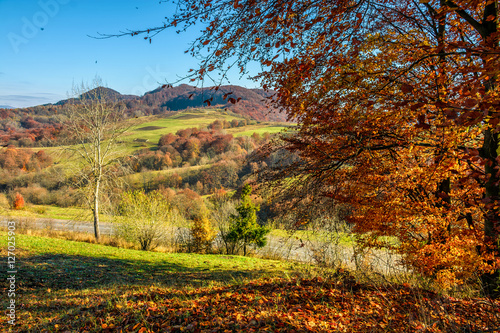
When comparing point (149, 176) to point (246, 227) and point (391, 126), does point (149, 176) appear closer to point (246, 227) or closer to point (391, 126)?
point (246, 227)

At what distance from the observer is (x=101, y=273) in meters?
10.6

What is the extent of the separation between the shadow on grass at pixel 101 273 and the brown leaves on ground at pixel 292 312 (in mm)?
2285

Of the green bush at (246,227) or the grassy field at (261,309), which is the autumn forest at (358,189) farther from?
the green bush at (246,227)

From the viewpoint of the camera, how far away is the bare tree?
61.7 ft

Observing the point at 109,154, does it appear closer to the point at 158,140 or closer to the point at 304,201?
the point at 304,201

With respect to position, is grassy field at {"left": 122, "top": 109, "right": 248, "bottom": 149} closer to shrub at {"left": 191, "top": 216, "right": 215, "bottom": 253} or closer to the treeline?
the treeline

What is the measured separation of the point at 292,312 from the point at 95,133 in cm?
1963

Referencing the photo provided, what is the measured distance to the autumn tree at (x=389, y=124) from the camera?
16.1 feet

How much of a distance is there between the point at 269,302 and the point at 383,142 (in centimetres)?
494

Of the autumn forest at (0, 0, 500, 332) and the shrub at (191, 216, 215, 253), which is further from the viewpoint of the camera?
the shrub at (191, 216, 215, 253)

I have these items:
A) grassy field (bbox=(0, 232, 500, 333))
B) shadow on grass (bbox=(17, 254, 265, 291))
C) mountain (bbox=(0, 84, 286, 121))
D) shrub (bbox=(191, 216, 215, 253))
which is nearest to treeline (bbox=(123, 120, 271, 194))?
mountain (bbox=(0, 84, 286, 121))

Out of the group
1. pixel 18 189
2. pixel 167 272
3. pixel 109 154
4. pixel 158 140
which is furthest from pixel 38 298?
pixel 158 140

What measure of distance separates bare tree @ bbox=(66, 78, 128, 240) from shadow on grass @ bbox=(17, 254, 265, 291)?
7002mm

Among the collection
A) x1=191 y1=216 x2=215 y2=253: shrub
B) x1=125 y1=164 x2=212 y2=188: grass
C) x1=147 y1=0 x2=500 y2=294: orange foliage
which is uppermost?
x1=147 y1=0 x2=500 y2=294: orange foliage
